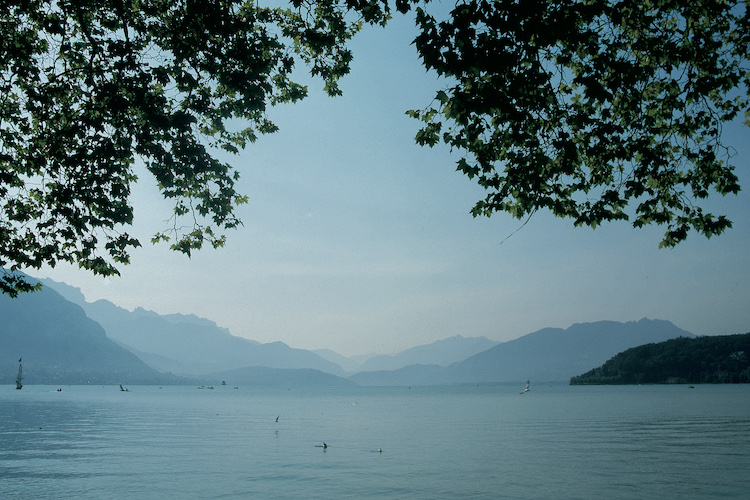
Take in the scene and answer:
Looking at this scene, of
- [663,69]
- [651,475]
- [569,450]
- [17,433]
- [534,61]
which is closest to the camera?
[534,61]

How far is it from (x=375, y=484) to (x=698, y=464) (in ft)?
71.8

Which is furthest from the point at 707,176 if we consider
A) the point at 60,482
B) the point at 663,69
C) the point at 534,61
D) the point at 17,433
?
the point at 17,433

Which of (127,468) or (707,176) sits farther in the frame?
(127,468)

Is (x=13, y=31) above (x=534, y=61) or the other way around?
above

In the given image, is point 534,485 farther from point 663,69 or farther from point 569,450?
point 663,69

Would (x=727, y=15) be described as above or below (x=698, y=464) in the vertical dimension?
above

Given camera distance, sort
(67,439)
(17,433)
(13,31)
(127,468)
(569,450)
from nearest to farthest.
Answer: (13,31)
(127,468)
(569,450)
(67,439)
(17,433)

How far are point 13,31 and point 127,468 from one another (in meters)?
26.6

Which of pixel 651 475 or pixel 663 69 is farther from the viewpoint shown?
pixel 651 475

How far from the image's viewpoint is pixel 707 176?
40.6 feet

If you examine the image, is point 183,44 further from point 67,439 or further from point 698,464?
point 67,439

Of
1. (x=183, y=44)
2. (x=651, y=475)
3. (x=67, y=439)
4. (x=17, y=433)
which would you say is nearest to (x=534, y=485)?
(x=651, y=475)

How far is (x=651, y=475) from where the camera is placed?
94.4 feet

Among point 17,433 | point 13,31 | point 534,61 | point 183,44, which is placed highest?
point 13,31
